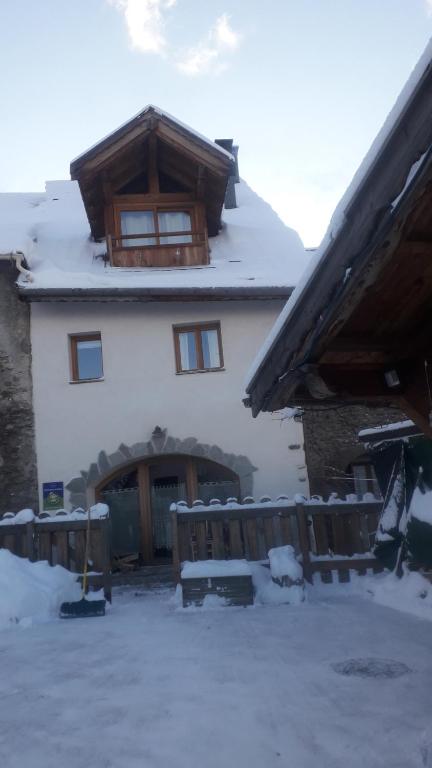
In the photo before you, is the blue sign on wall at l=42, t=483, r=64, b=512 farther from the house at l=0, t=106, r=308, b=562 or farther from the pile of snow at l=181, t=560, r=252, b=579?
the pile of snow at l=181, t=560, r=252, b=579

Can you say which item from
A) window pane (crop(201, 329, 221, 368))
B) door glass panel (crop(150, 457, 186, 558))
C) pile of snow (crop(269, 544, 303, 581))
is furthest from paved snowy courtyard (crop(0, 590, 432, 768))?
window pane (crop(201, 329, 221, 368))

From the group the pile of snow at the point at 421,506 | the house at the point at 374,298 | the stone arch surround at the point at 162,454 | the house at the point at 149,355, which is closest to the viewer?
the house at the point at 374,298

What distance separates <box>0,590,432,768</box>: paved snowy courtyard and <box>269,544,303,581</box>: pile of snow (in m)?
1.13

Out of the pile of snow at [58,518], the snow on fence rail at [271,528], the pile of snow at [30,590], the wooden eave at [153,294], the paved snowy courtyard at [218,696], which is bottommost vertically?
the paved snowy courtyard at [218,696]

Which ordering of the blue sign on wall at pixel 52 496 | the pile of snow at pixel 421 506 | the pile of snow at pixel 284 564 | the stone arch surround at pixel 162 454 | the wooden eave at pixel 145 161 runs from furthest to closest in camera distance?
1. the wooden eave at pixel 145 161
2. the stone arch surround at pixel 162 454
3. the blue sign on wall at pixel 52 496
4. the pile of snow at pixel 284 564
5. the pile of snow at pixel 421 506

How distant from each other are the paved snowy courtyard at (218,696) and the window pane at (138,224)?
8491 mm

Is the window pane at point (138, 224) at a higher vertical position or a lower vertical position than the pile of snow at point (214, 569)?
higher

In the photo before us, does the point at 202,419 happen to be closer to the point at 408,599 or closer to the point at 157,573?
the point at 157,573

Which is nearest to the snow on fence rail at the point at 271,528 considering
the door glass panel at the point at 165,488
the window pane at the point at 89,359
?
the door glass panel at the point at 165,488

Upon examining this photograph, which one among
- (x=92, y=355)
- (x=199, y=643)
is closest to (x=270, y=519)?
(x=199, y=643)

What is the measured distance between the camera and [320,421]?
1166 centimetres

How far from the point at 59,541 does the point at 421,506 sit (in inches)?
176

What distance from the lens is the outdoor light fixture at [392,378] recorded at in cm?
445

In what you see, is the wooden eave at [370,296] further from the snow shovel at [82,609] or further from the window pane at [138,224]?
the window pane at [138,224]
